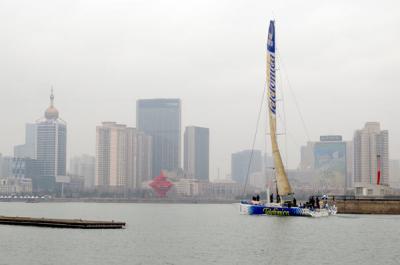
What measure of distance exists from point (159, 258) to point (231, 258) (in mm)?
5287

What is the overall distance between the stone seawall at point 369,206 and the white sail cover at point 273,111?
80.3ft

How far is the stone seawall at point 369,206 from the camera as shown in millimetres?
130000

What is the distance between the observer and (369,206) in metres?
131

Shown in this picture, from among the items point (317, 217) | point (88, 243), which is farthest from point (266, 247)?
point (317, 217)

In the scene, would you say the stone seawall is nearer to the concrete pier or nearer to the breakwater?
the breakwater

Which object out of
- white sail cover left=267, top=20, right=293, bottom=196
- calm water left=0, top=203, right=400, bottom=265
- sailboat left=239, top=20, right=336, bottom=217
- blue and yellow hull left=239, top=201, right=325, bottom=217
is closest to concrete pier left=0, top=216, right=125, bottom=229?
calm water left=0, top=203, right=400, bottom=265

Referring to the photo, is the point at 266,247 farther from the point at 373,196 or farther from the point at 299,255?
the point at 373,196

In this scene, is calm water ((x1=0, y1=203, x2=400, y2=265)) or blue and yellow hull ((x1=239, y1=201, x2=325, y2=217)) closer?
calm water ((x1=0, y1=203, x2=400, y2=265))

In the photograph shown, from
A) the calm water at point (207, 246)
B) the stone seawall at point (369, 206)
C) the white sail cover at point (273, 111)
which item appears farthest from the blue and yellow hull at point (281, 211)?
the stone seawall at point (369, 206)

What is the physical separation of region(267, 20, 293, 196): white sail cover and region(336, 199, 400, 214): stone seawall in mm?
24487

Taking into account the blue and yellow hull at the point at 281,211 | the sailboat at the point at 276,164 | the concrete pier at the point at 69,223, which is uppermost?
the sailboat at the point at 276,164

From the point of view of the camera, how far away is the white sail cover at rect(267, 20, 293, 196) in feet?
362

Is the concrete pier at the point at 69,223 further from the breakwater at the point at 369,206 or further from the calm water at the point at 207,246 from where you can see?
the breakwater at the point at 369,206

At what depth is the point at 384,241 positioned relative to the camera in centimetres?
6931
